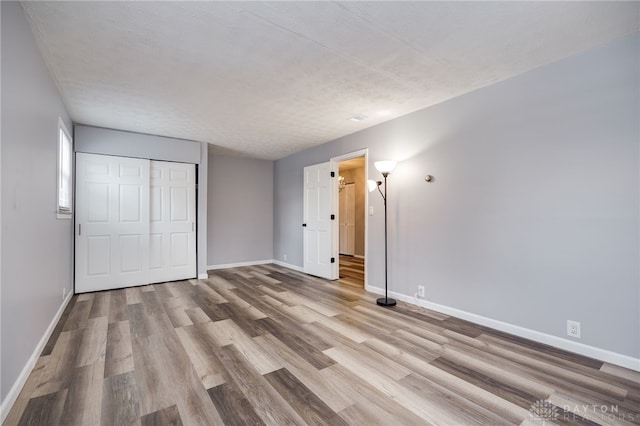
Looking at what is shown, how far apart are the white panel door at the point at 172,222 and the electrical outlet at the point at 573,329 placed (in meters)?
5.24

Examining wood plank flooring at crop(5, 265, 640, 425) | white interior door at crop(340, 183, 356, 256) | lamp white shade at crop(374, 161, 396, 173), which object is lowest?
wood plank flooring at crop(5, 265, 640, 425)

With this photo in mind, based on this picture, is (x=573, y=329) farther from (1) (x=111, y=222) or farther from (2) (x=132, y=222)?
(1) (x=111, y=222)

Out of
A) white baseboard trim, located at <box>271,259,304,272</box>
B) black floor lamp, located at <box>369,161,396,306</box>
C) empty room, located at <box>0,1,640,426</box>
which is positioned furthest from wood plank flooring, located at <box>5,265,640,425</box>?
white baseboard trim, located at <box>271,259,304,272</box>

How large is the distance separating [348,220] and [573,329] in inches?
249

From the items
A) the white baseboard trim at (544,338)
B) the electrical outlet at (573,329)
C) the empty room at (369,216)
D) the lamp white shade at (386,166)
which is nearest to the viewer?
the empty room at (369,216)

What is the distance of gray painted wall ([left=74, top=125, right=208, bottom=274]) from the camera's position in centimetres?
422

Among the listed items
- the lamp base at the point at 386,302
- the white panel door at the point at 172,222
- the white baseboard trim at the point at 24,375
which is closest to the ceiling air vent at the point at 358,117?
the lamp base at the point at 386,302

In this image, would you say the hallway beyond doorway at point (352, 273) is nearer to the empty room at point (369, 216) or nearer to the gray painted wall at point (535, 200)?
the empty room at point (369, 216)

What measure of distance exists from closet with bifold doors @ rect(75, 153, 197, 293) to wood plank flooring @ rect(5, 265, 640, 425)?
1.17 metres

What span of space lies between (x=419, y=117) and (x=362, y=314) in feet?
8.45

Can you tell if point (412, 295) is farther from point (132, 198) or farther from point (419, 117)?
point (132, 198)

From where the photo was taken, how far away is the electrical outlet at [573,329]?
2.37 meters

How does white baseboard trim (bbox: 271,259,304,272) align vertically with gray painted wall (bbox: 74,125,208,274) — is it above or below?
below

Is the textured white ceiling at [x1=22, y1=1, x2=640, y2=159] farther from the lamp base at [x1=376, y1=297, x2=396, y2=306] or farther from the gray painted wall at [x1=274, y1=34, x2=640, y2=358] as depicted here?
the lamp base at [x1=376, y1=297, x2=396, y2=306]
